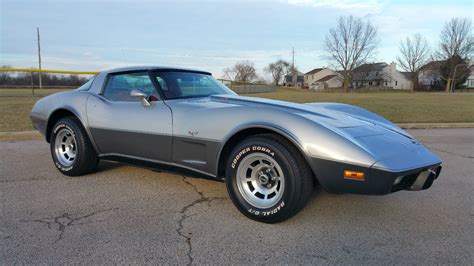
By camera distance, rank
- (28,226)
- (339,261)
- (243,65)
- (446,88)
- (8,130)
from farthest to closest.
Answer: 1. (243,65)
2. (446,88)
3. (8,130)
4. (28,226)
5. (339,261)

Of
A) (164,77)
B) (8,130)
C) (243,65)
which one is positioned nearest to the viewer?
(164,77)

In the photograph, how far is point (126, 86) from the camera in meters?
4.19

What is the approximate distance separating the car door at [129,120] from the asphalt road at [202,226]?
0.47 m

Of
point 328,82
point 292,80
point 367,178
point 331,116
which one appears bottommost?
point 367,178

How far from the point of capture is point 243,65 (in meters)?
79.6

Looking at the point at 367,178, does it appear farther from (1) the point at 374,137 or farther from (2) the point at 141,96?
(2) the point at 141,96

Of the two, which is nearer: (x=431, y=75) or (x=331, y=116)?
(x=331, y=116)

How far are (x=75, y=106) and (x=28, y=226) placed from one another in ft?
5.90

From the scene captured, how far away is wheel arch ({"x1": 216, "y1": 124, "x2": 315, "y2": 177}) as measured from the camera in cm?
293

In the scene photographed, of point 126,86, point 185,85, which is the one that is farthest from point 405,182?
point 126,86

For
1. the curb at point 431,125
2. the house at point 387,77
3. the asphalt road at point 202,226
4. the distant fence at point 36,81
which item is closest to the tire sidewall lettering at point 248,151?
the asphalt road at point 202,226

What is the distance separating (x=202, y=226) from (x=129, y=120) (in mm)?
1507

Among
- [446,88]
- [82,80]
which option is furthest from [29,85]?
[446,88]

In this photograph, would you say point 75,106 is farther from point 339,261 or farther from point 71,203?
point 339,261
